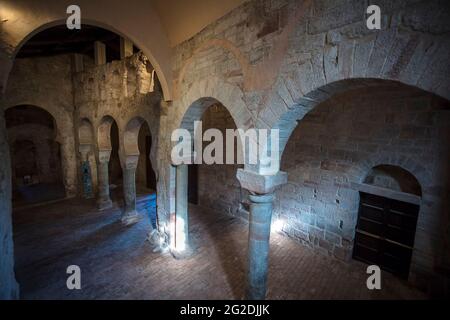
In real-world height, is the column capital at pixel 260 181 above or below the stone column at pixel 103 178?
above

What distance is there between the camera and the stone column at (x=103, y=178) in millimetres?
8109

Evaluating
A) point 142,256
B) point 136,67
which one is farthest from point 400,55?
point 136,67

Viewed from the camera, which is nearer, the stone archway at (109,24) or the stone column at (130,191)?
the stone archway at (109,24)

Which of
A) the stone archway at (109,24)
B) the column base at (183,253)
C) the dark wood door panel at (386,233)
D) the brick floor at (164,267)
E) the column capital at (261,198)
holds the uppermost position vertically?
the stone archway at (109,24)

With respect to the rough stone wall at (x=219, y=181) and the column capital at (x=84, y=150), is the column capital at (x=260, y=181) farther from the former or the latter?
the column capital at (x=84, y=150)

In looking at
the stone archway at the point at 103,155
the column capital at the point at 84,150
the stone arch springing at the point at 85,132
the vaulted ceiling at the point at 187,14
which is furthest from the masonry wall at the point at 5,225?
the column capital at the point at 84,150

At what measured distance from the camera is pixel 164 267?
4.83 metres

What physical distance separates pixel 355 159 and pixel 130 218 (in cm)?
664

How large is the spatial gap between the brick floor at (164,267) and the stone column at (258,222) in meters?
0.90

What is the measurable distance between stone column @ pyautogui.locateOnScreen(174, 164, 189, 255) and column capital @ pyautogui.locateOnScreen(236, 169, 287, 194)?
83.3 inches

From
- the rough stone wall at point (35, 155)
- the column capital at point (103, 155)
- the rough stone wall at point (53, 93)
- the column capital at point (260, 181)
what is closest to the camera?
the column capital at point (260, 181)

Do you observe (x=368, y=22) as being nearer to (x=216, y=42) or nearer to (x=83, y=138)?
(x=216, y=42)

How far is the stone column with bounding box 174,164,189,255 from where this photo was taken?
4988 millimetres

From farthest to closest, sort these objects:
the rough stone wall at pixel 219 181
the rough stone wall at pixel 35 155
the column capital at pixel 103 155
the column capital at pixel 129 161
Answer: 1. the rough stone wall at pixel 35 155
2. the column capital at pixel 103 155
3. the rough stone wall at pixel 219 181
4. the column capital at pixel 129 161
